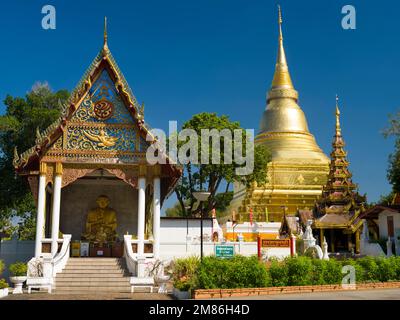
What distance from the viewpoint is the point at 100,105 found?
827 inches

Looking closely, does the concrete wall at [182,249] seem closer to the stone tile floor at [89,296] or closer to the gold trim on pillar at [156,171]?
the gold trim on pillar at [156,171]

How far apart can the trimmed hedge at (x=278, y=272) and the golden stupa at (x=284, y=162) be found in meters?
24.4

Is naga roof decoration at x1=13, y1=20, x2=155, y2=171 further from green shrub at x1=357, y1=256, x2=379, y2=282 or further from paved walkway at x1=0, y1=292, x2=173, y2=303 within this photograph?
green shrub at x1=357, y1=256, x2=379, y2=282

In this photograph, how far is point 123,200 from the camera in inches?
950

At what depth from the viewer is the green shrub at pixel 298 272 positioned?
16.0 m

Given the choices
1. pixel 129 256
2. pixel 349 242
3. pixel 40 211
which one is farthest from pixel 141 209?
pixel 349 242

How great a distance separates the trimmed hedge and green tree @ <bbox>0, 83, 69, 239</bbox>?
1852 cm

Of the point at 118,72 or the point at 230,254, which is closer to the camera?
the point at 118,72

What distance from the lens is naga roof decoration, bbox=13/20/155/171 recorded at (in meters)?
20.3
